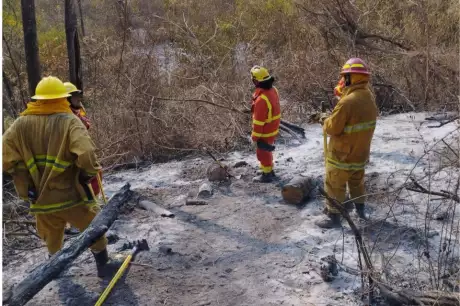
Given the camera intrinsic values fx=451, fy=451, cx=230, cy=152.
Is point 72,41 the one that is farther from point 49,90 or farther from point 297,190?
point 297,190

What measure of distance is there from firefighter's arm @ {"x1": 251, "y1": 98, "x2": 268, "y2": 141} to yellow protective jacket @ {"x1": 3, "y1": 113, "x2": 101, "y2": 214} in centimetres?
297

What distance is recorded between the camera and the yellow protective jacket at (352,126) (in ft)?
15.3

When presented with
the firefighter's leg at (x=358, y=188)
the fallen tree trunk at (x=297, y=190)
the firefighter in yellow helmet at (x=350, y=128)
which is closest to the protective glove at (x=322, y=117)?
the firefighter in yellow helmet at (x=350, y=128)

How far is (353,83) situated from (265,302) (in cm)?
244

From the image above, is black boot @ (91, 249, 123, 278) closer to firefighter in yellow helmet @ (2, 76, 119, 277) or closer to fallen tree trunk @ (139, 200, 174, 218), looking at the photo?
firefighter in yellow helmet @ (2, 76, 119, 277)

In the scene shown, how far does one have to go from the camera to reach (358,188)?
16.8 ft

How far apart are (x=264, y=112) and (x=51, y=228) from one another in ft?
10.8

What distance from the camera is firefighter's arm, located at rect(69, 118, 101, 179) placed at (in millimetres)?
3619

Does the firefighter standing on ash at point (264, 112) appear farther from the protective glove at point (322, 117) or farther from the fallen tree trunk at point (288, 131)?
the fallen tree trunk at point (288, 131)

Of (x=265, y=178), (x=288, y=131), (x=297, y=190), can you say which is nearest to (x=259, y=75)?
(x=265, y=178)

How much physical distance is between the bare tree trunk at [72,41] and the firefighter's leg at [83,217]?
418 centimetres

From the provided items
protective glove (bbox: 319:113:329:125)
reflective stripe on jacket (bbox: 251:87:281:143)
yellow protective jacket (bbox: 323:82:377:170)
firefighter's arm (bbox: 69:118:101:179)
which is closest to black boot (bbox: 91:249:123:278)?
firefighter's arm (bbox: 69:118:101:179)

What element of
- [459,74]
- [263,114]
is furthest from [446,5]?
[263,114]

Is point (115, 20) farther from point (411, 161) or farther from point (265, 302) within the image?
point (265, 302)
